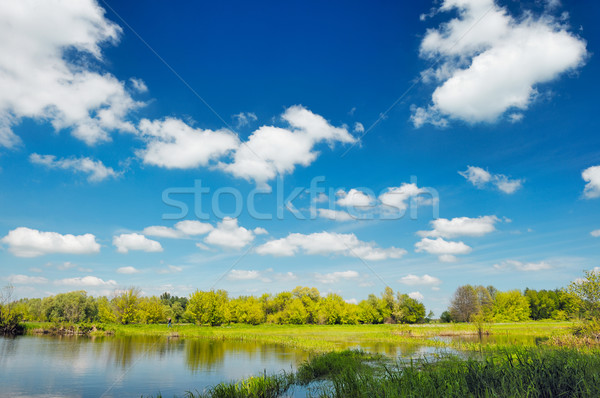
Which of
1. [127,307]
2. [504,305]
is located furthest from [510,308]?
[127,307]

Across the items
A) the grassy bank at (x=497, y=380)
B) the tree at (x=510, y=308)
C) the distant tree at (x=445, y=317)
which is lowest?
the distant tree at (x=445, y=317)

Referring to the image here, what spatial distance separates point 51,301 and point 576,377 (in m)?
118

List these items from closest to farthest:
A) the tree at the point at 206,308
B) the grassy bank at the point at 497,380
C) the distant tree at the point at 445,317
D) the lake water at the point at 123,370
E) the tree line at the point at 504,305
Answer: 1. the grassy bank at the point at 497,380
2. the lake water at the point at 123,370
3. the tree at the point at 206,308
4. the tree line at the point at 504,305
5. the distant tree at the point at 445,317

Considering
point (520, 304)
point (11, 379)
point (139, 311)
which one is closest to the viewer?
point (11, 379)

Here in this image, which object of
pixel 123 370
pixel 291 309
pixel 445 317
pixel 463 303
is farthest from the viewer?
pixel 445 317

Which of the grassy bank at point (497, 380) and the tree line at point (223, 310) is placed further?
the tree line at point (223, 310)

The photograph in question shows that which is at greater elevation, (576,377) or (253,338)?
(576,377)

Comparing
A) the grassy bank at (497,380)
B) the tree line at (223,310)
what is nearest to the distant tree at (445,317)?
the tree line at (223,310)

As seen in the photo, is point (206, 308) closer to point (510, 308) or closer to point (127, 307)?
point (127, 307)

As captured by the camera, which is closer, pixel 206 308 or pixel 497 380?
pixel 497 380

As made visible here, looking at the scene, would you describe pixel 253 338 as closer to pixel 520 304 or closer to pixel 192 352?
pixel 192 352

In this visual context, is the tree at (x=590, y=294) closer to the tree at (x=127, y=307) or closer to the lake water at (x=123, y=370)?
the lake water at (x=123, y=370)

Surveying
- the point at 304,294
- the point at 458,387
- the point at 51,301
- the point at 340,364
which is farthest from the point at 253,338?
the point at 51,301

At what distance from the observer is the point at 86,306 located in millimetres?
95875
